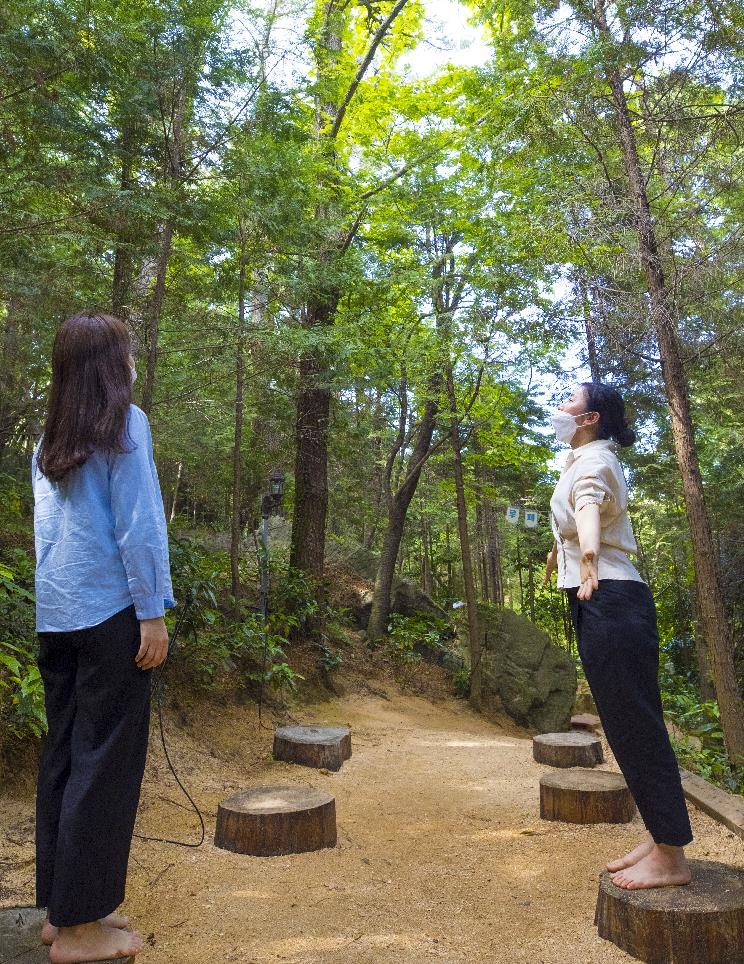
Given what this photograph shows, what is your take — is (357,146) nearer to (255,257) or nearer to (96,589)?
(255,257)

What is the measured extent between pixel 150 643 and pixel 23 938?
3.05ft

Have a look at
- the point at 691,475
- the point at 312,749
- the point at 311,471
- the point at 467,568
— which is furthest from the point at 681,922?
the point at 467,568

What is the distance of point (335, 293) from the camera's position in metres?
9.50

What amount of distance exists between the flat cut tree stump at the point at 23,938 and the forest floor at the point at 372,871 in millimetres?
547

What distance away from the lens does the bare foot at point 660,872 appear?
2.55 meters

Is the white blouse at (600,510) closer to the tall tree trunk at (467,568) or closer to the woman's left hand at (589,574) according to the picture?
the woman's left hand at (589,574)

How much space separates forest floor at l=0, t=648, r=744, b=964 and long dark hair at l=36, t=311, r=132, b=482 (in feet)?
6.08

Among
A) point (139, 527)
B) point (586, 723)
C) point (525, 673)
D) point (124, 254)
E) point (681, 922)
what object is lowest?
point (586, 723)

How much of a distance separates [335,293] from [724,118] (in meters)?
4.86

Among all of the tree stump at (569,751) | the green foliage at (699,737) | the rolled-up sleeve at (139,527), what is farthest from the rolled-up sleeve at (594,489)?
the green foliage at (699,737)

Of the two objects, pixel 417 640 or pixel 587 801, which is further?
pixel 417 640

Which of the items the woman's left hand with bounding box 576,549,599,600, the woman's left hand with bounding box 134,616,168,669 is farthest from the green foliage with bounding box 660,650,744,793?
the woman's left hand with bounding box 134,616,168,669

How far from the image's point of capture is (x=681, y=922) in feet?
7.76

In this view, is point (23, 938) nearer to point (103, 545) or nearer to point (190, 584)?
point (103, 545)
